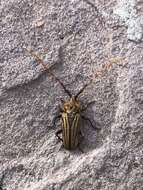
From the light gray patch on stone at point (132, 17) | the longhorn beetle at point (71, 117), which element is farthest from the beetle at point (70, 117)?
the light gray patch on stone at point (132, 17)

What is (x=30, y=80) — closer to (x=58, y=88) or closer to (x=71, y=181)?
(x=58, y=88)

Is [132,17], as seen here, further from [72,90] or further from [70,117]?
[70,117]

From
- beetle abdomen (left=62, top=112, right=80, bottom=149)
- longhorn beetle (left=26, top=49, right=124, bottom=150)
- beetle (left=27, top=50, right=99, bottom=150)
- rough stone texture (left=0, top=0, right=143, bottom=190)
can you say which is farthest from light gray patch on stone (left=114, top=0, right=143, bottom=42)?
beetle abdomen (left=62, top=112, right=80, bottom=149)

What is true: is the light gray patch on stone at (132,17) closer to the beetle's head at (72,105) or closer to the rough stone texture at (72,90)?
the rough stone texture at (72,90)

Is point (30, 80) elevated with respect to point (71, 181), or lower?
elevated

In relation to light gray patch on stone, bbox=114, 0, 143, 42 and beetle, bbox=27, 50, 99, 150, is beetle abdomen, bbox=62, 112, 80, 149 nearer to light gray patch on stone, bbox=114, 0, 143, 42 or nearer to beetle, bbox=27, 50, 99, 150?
beetle, bbox=27, 50, 99, 150

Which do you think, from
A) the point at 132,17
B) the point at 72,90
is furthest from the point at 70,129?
the point at 132,17

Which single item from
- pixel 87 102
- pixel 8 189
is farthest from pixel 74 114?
pixel 8 189
